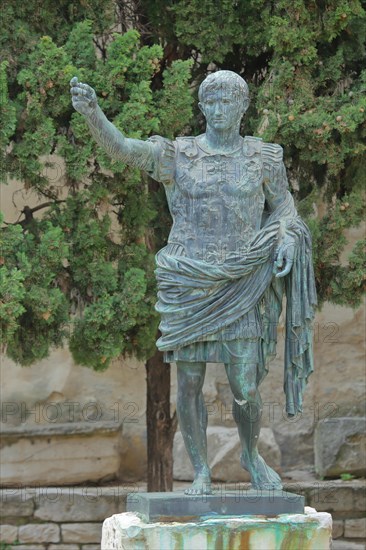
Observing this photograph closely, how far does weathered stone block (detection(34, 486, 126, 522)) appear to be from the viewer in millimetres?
9695

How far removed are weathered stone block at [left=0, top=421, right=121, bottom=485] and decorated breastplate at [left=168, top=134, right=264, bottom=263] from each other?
421 cm

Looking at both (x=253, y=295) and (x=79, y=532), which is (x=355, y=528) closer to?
(x=79, y=532)

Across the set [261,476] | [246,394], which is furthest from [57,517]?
[246,394]

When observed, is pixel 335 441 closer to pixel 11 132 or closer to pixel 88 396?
pixel 88 396

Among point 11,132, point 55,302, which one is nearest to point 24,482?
point 55,302

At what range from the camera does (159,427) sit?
30.6 ft

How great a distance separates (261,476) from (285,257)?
1035mm

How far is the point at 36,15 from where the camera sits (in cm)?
875

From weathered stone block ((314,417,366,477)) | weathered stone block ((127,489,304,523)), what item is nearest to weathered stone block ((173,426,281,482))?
weathered stone block ((314,417,366,477))

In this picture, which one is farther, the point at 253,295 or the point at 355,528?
the point at 355,528

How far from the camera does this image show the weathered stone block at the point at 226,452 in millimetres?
10156

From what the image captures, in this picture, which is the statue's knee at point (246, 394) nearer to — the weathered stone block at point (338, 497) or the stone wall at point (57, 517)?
the stone wall at point (57, 517)

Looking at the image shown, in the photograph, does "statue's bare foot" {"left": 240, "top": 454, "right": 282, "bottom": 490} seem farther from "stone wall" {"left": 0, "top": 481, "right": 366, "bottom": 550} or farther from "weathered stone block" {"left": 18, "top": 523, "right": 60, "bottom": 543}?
"weathered stone block" {"left": 18, "top": 523, "right": 60, "bottom": 543}

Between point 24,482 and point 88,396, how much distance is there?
0.83m
